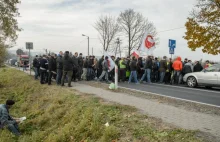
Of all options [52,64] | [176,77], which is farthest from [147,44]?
[52,64]

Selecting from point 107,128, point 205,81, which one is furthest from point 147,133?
point 205,81

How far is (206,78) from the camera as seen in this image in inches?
568

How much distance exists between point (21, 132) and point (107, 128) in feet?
14.4

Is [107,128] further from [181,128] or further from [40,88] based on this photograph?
[40,88]

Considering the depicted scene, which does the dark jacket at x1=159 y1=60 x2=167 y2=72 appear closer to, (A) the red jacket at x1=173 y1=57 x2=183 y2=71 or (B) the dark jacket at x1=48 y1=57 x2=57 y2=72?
(A) the red jacket at x1=173 y1=57 x2=183 y2=71

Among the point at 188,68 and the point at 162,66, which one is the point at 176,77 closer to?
the point at 188,68

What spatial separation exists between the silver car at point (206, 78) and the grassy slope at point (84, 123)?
7.95m

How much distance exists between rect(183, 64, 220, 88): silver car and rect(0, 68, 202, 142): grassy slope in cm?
795

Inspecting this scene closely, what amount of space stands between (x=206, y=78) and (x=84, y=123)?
32.5 feet

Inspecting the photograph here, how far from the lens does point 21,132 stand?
8992 millimetres

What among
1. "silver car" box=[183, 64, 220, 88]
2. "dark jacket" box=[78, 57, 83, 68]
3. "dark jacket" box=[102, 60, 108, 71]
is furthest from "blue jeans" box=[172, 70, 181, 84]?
"dark jacket" box=[78, 57, 83, 68]

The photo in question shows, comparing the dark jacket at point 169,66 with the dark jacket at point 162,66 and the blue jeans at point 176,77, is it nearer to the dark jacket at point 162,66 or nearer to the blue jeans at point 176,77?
the dark jacket at point 162,66

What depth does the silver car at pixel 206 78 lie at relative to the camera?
1393 centimetres

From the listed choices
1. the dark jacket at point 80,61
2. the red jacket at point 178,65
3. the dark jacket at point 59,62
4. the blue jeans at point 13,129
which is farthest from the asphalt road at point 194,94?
the blue jeans at point 13,129
